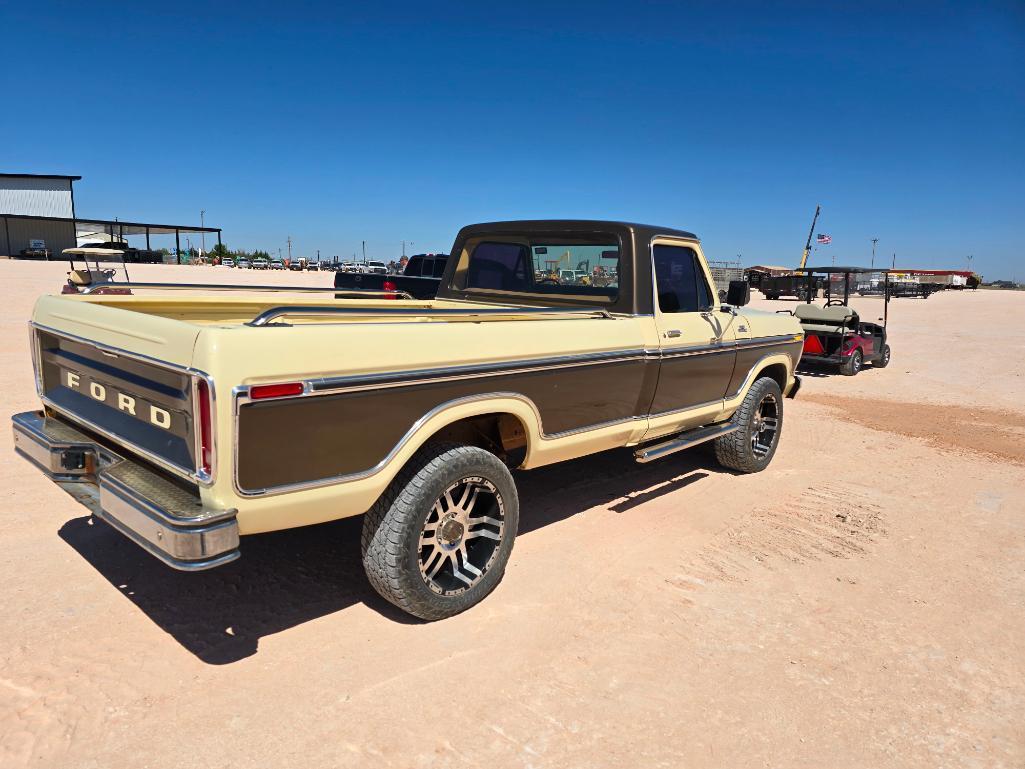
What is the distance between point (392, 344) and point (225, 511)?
942mm

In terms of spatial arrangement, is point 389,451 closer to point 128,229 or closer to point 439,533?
point 439,533

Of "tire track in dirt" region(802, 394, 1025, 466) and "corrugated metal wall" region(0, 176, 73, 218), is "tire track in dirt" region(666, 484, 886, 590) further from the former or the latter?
"corrugated metal wall" region(0, 176, 73, 218)

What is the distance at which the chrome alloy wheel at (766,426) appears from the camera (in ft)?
20.2

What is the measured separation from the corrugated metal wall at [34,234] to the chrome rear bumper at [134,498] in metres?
51.5

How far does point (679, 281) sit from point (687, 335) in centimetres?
49

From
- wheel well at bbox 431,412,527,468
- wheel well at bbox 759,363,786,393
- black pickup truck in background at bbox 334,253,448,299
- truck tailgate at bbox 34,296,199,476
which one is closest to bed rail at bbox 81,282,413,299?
truck tailgate at bbox 34,296,199,476

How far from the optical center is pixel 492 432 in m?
3.95

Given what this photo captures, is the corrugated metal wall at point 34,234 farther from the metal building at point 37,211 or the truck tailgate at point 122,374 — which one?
the truck tailgate at point 122,374

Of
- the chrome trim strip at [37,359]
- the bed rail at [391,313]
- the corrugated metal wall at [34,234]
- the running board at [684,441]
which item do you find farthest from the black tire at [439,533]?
the corrugated metal wall at [34,234]

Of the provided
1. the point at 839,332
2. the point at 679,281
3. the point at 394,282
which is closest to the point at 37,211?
the point at 394,282

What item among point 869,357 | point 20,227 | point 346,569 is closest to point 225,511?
point 346,569

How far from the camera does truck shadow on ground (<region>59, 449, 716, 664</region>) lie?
10.6ft

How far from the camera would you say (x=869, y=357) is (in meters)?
12.8

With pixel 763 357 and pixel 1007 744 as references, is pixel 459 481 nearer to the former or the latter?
pixel 1007 744
